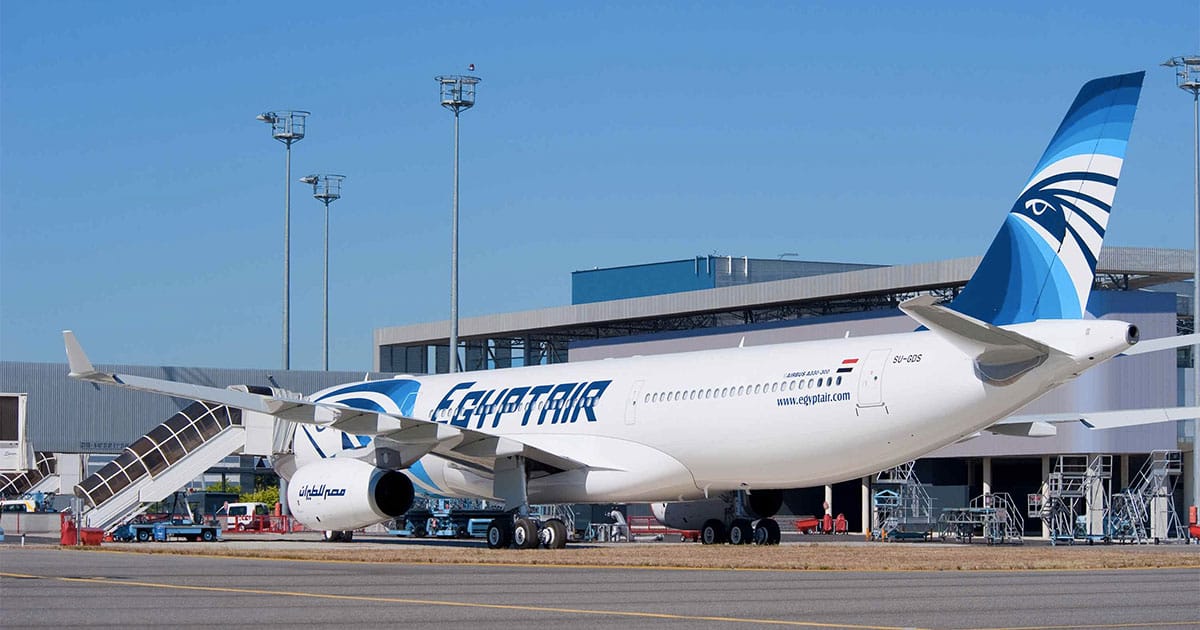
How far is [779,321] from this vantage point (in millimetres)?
55156

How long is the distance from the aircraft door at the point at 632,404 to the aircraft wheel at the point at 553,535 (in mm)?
2445

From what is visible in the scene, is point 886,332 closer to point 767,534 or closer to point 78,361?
point 767,534

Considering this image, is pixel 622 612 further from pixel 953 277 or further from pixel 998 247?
pixel 953 277

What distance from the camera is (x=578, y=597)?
1719 cm

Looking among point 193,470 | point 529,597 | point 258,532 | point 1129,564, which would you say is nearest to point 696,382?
point 1129,564

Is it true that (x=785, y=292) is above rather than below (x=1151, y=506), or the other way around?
above

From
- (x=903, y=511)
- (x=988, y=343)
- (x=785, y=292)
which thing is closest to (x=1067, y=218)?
(x=988, y=343)

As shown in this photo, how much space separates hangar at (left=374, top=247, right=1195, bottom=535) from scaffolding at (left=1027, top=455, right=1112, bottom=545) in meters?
0.26

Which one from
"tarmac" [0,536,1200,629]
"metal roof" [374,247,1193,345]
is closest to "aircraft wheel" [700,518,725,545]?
"tarmac" [0,536,1200,629]

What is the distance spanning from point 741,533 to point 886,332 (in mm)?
18864

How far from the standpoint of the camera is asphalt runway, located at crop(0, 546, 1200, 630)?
563 inches

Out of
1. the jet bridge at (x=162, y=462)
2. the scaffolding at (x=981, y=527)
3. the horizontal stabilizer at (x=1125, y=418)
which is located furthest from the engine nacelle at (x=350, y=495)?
the scaffolding at (x=981, y=527)

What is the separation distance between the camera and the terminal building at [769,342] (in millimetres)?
46750

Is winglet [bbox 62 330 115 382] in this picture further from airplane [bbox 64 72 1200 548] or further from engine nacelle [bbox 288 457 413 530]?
engine nacelle [bbox 288 457 413 530]
